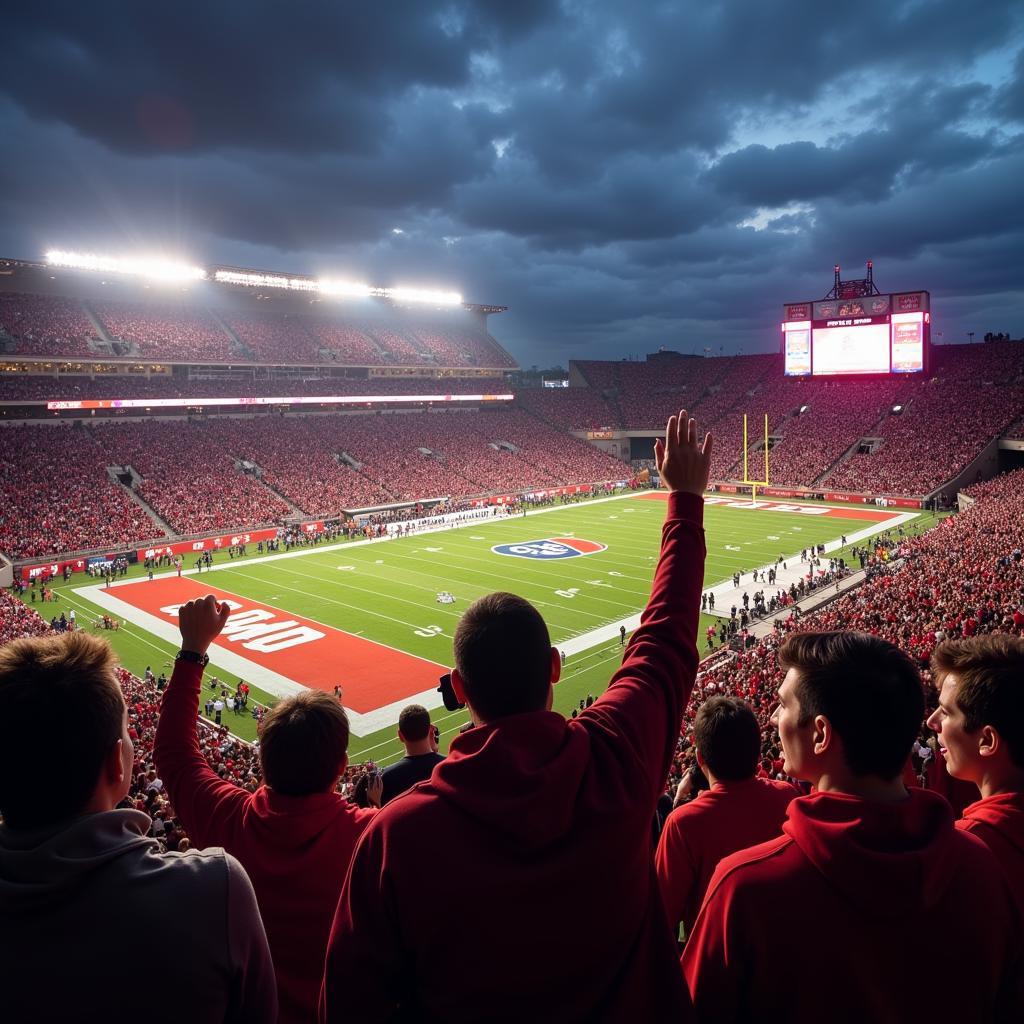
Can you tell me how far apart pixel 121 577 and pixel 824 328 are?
168 feet

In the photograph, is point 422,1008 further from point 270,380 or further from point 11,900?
point 270,380

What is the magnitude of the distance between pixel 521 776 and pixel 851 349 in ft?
199

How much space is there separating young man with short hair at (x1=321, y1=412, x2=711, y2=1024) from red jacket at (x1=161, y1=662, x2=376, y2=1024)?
3.38ft

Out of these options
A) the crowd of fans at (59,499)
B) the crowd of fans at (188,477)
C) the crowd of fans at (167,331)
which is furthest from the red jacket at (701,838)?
the crowd of fans at (167,331)

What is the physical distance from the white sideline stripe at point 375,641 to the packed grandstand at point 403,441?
156 centimetres

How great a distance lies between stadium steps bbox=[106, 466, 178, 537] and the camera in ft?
125

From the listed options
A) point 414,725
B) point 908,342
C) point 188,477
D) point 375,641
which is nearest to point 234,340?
point 188,477

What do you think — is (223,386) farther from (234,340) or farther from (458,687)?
(458,687)

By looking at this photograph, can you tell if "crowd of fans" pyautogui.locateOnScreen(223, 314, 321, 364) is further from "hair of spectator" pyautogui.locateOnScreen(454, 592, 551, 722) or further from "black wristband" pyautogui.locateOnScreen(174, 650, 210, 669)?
"hair of spectator" pyautogui.locateOnScreen(454, 592, 551, 722)

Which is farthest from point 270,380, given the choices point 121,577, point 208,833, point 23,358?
point 208,833

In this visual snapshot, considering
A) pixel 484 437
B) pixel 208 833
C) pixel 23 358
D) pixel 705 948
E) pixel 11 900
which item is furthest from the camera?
pixel 484 437

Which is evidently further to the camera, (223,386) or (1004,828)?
(223,386)

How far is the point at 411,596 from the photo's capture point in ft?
92.9

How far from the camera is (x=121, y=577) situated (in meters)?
31.9
